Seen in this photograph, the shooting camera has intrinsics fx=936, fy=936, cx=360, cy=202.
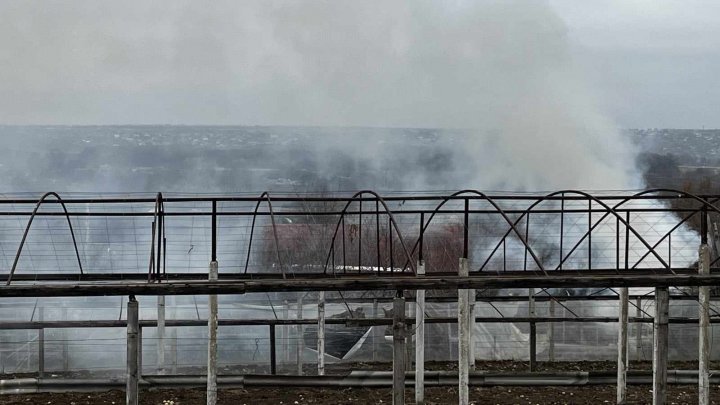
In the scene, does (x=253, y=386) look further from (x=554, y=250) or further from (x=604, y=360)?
(x=554, y=250)

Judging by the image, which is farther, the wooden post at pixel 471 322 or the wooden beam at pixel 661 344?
the wooden post at pixel 471 322

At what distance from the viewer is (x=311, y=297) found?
86.3 ft

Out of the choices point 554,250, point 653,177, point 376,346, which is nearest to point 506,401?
point 376,346

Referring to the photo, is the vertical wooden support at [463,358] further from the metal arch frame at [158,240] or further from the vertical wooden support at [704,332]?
the metal arch frame at [158,240]

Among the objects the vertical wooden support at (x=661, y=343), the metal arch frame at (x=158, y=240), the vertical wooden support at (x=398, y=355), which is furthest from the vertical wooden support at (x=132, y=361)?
the vertical wooden support at (x=661, y=343)

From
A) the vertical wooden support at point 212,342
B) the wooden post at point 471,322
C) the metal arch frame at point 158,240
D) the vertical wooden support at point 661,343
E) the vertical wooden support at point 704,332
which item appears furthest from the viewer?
the wooden post at point 471,322

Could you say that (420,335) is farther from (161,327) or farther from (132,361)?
(161,327)

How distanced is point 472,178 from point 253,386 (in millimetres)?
52158

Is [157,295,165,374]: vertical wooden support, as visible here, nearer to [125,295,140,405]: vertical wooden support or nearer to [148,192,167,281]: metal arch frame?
[148,192,167,281]: metal arch frame

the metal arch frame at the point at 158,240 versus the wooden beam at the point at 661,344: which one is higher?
the metal arch frame at the point at 158,240

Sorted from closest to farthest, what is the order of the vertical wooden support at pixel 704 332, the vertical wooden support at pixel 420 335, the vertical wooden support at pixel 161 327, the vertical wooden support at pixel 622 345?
1. the vertical wooden support at pixel 704 332
2. the vertical wooden support at pixel 420 335
3. the vertical wooden support at pixel 622 345
4. the vertical wooden support at pixel 161 327

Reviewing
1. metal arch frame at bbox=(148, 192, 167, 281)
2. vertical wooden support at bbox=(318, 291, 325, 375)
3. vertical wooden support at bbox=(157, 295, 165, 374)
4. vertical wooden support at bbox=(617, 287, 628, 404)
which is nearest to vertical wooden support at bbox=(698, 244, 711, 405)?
vertical wooden support at bbox=(617, 287, 628, 404)

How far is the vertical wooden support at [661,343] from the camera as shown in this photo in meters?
10.8

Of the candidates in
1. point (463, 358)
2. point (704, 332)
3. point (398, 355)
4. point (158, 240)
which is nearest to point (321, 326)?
point (463, 358)
